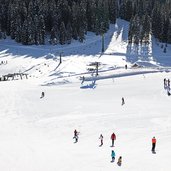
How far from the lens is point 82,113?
47406mm

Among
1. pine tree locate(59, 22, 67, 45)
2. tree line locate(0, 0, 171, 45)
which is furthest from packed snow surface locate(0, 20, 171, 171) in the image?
tree line locate(0, 0, 171, 45)

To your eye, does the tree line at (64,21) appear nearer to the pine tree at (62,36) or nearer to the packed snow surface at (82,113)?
the pine tree at (62,36)

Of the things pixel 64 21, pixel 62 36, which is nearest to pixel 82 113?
pixel 62 36

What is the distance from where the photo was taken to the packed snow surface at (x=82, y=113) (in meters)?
32.3

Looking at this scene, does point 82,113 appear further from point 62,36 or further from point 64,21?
point 64,21

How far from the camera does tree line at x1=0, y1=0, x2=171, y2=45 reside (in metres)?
95.3

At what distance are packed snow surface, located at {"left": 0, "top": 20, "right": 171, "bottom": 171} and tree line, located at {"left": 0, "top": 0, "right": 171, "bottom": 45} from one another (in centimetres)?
896

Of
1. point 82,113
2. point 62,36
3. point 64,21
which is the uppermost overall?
point 64,21

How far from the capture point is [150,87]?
56.3 m

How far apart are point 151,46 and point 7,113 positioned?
55.9m

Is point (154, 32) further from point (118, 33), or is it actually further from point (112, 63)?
point (112, 63)

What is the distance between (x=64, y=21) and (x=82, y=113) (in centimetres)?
5806

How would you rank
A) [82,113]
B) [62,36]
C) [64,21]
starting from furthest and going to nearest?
[64,21] < [62,36] < [82,113]

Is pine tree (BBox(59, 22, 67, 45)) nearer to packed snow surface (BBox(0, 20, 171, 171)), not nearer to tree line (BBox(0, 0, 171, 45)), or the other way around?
tree line (BBox(0, 0, 171, 45))
